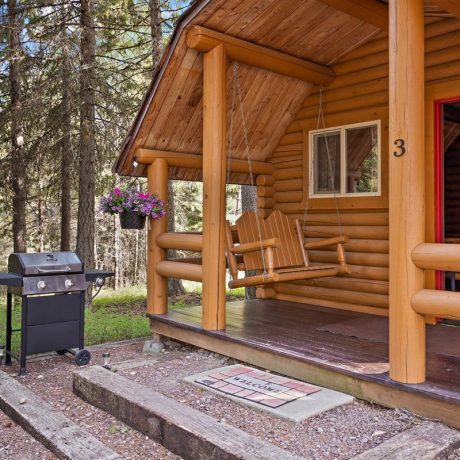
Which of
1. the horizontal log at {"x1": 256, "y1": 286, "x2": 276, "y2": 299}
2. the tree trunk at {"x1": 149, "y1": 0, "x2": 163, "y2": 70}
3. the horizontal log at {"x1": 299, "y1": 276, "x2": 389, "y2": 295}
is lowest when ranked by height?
the horizontal log at {"x1": 256, "y1": 286, "x2": 276, "y2": 299}

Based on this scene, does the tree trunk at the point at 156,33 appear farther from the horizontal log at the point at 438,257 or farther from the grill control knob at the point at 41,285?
the horizontal log at the point at 438,257

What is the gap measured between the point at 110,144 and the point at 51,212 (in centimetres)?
514

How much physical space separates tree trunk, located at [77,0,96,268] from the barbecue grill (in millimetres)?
4207

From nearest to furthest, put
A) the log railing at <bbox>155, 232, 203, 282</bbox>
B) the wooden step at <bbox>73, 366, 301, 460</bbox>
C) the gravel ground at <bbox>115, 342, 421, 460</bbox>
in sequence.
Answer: the wooden step at <bbox>73, 366, 301, 460</bbox> < the gravel ground at <bbox>115, 342, 421, 460</bbox> < the log railing at <bbox>155, 232, 203, 282</bbox>

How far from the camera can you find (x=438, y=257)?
9.95 feet

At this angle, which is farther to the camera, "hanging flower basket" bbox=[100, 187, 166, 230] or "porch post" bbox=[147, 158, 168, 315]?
"porch post" bbox=[147, 158, 168, 315]

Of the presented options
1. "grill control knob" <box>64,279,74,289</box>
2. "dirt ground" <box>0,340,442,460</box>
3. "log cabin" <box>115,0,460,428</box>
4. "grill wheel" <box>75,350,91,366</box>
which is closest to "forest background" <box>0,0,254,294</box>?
"log cabin" <box>115,0,460,428</box>

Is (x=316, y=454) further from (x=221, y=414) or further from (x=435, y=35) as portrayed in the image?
(x=435, y=35)

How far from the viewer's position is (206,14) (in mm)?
4461

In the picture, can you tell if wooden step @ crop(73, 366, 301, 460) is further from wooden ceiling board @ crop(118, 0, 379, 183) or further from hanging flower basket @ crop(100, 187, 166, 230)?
wooden ceiling board @ crop(118, 0, 379, 183)

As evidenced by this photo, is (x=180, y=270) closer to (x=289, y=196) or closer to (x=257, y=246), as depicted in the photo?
(x=257, y=246)

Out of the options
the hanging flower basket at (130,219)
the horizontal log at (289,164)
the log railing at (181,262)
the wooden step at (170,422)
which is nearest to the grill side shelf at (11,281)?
the wooden step at (170,422)

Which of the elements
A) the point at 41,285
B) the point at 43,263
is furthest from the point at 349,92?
the point at 41,285

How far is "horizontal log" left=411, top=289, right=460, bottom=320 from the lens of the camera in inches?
117
